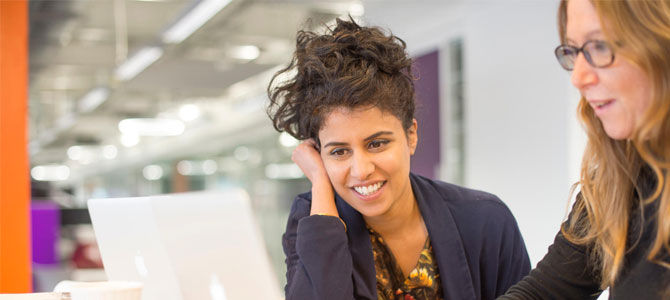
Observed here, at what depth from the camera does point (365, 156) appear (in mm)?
1502

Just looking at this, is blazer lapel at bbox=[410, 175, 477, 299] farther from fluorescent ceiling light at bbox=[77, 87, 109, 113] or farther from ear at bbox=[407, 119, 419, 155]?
fluorescent ceiling light at bbox=[77, 87, 109, 113]

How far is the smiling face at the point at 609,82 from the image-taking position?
92 centimetres

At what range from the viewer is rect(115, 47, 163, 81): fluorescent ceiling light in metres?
5.77

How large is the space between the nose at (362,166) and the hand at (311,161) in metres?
0.15

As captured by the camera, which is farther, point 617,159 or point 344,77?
point 344,77

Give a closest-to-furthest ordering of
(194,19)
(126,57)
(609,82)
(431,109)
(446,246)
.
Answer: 1. (609,82)
2. (446,246)
3. (194,19)
4. (431,109)
5. (126,57)

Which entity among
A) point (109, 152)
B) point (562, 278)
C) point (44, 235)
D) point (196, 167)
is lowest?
point (562, 278)

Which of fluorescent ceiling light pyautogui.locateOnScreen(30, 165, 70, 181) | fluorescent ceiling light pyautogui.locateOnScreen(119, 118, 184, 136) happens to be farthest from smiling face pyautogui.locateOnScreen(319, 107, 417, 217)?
fluorescent ceiling light pyautogui.locateOnScreen(119, 118, 184, 136)

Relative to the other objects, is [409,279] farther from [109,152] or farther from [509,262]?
[109,152]

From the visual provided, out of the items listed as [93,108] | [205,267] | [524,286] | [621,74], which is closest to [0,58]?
[205,267]

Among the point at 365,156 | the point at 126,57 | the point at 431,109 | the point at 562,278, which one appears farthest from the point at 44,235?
the point at 562,278

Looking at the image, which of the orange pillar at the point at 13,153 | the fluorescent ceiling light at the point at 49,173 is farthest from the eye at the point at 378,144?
the fluorescent ceiling light at the point at 49,173

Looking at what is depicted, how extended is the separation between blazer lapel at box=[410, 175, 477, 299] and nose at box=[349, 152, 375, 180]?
0.23m

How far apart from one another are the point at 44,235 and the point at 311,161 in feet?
13.1
